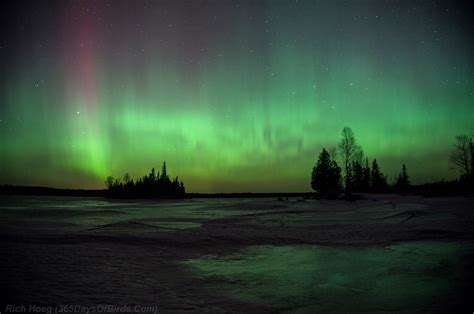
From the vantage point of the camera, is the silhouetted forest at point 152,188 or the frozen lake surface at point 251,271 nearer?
the frozen lake surface at point 251,271

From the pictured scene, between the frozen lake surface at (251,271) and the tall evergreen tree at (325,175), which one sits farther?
the tall evergreen tree at (325,175)

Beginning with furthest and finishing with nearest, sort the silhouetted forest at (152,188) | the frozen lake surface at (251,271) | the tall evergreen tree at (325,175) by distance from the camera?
the silhouetted forest at (152,188)
the tall evergreen tree at (325,175)
the frozen lake surface at (251,271)

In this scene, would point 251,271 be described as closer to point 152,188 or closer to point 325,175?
point 325,175

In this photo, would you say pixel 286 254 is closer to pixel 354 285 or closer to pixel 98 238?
pixel 354 285

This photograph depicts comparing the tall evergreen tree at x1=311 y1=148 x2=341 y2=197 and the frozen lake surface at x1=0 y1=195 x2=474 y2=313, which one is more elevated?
the tall evergreen tree at x1=311 y1=148 x2=341 y2=197

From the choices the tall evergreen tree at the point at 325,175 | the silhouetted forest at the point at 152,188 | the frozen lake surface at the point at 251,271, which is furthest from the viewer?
the silhouetted forest at the point at 152,188

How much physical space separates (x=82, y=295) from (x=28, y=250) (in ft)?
20.1

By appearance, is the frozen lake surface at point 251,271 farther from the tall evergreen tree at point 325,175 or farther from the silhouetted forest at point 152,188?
the silhouetted forest at point 152,188

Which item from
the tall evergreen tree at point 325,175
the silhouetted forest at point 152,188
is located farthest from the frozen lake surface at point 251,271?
the silhouetted forest at point 152,188

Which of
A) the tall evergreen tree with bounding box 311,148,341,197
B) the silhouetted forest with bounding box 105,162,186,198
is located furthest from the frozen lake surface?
the silhouetted forest with bounding box 105,162,186,198

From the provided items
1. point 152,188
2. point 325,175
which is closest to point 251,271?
point 325,175

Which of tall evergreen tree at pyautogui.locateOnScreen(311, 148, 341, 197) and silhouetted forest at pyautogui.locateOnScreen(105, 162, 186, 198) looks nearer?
tall evergreen tree at pyautogui.locateOnScreen(311, 148, 341, 197)

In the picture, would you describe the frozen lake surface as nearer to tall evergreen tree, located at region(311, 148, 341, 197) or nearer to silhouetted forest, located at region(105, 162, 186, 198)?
tall evergreen tree, located at region(311, 148, 341, 197)

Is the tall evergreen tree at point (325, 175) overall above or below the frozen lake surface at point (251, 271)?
above
